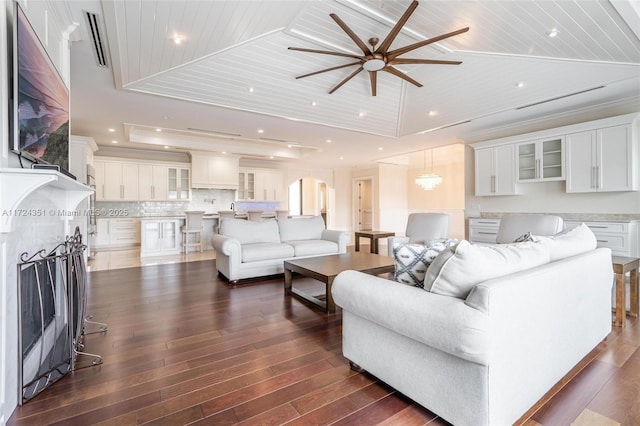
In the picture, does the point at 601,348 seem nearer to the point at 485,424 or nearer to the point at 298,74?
the point at 485,424

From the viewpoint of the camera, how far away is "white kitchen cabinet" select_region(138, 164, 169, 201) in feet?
25.1

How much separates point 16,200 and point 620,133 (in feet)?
20.7

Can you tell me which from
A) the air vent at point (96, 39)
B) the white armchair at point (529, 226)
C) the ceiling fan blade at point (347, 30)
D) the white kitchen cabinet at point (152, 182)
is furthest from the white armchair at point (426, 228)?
the white kitchen cabinet at point (152, 182)

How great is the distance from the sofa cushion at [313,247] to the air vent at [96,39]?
10.4 feet

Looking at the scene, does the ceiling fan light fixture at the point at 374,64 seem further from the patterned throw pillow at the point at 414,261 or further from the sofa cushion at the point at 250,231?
the sofa cushion at the point at 250,231

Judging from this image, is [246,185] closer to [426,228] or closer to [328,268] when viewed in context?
[426,228]

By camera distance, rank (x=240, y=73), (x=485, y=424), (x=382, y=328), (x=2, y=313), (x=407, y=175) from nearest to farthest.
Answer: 1. (x=485, y=424)
2. (x=2, y=313)
3. (x=382, y=328)
4. (x=240, y=73)
5. (x=407, y=175)

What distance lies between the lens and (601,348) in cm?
209

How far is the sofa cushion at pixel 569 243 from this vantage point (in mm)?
1784

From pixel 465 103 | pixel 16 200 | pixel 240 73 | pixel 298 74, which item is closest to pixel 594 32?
pixel 465 103

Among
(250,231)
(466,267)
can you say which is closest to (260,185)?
(250,231)

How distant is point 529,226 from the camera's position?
3.82 metres

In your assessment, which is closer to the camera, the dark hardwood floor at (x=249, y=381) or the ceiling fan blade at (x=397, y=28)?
the dark hardwood floor at (x=249, y=381)

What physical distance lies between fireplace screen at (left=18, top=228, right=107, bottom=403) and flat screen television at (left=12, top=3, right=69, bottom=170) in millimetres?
599
